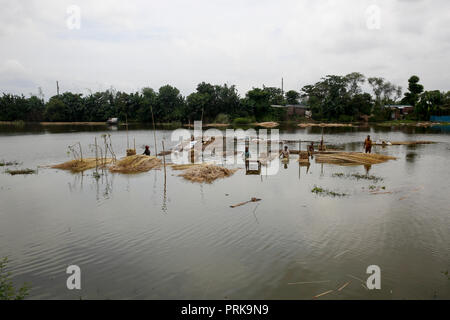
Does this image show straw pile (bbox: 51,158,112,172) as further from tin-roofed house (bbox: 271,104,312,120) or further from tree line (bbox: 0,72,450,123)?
tin-roofed house (bbox: 271,104,312,120)

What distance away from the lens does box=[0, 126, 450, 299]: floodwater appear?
6.29 m

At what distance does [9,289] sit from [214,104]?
68072mm

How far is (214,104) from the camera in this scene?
2849 inches

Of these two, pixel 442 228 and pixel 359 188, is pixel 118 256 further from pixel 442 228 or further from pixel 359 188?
pixel 359 188

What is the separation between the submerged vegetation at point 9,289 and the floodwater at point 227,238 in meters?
0.16

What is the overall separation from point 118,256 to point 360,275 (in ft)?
18.1

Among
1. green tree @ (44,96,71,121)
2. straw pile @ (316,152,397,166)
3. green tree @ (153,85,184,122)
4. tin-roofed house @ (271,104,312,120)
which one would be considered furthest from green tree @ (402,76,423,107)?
green tree @ (44,96,71,121)

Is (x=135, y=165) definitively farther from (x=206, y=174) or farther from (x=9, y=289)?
(x=9, y=289)

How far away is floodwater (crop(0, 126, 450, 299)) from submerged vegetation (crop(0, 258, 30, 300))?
0.54 feet

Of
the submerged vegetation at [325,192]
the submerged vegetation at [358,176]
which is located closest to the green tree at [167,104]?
the submerged vegetation at [358,176]

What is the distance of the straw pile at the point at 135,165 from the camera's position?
57.6 feet

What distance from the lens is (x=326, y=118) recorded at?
72.1 meters
